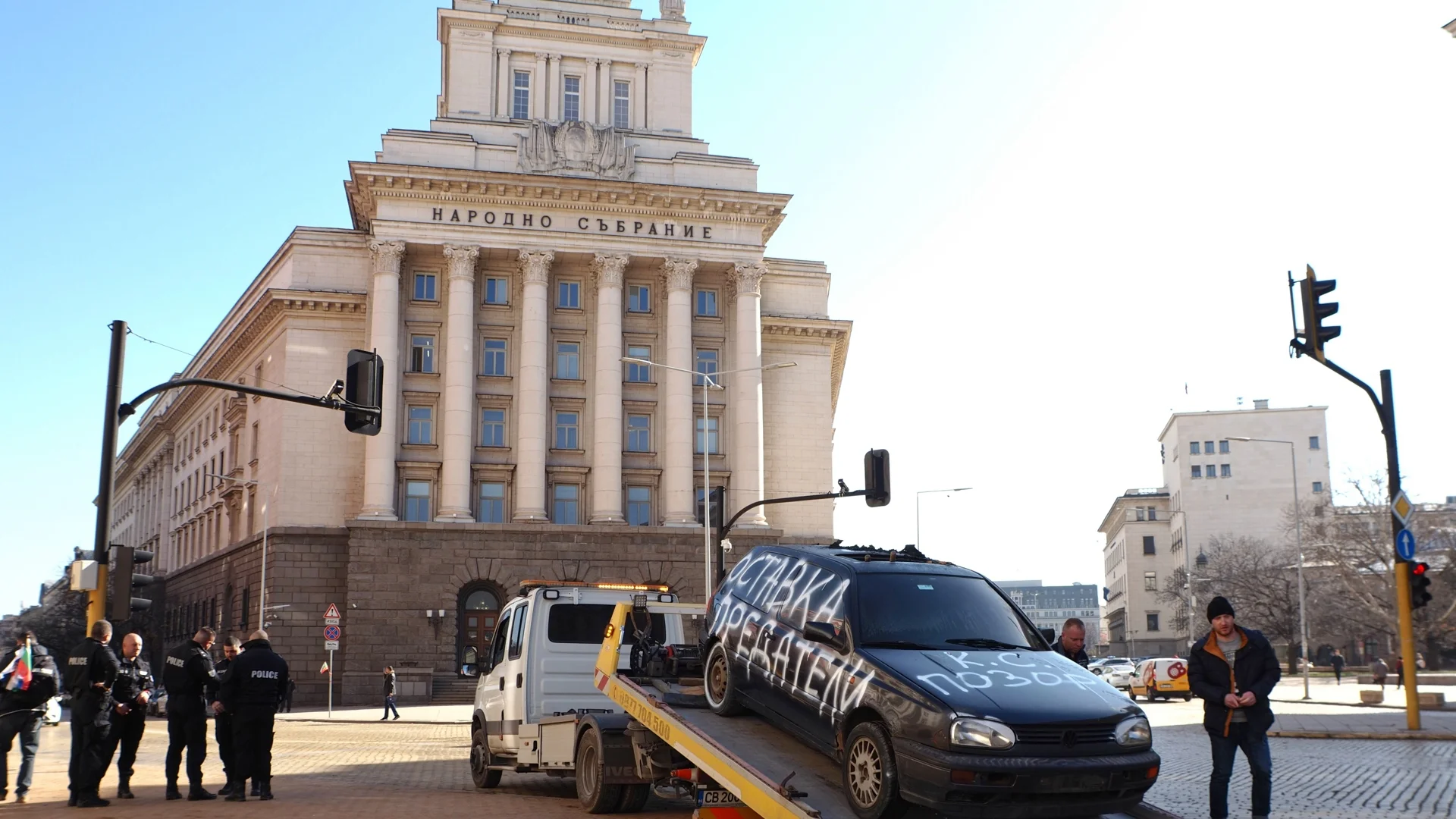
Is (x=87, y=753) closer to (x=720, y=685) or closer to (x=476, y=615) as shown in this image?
(x=720, y=685)

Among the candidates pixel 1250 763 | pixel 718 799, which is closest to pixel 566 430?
pixel 718 799

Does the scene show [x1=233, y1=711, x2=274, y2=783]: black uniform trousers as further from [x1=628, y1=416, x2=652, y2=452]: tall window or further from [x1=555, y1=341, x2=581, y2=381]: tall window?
[x1=555, y1=341, x2=581, y2=381]: tall window

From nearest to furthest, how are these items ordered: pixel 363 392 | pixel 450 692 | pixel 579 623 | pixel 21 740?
pixel 21 740 → pixel 579 623 → pixel 363 392 → pixel 450 692

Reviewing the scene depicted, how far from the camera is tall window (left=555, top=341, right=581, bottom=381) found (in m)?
56.6

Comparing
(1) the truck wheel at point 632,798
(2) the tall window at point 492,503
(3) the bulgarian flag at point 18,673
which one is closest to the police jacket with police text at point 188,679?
(3) the bulgarian flag at point 18,673

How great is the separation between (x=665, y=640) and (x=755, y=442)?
39.6 m

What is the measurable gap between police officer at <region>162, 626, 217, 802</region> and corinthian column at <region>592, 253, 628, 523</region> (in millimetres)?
→ 38571

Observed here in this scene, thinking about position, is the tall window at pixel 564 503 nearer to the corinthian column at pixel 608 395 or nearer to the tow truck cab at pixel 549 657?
the corinthian column at pixel 608 395

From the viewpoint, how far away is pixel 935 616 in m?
10.4

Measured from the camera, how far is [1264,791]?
11195 mm

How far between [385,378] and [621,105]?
17339 mm

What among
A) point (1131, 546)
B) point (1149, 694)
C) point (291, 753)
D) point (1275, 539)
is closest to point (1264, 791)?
point (291, 753)

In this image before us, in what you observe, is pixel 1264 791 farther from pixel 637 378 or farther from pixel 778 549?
pixel 637 378

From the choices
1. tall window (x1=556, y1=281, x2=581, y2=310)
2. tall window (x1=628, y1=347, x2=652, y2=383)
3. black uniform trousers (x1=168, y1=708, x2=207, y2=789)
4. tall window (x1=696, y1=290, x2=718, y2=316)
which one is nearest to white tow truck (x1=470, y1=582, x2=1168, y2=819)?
black uniform trousers (x1=168, y1=708, x2=207, y2=789)
